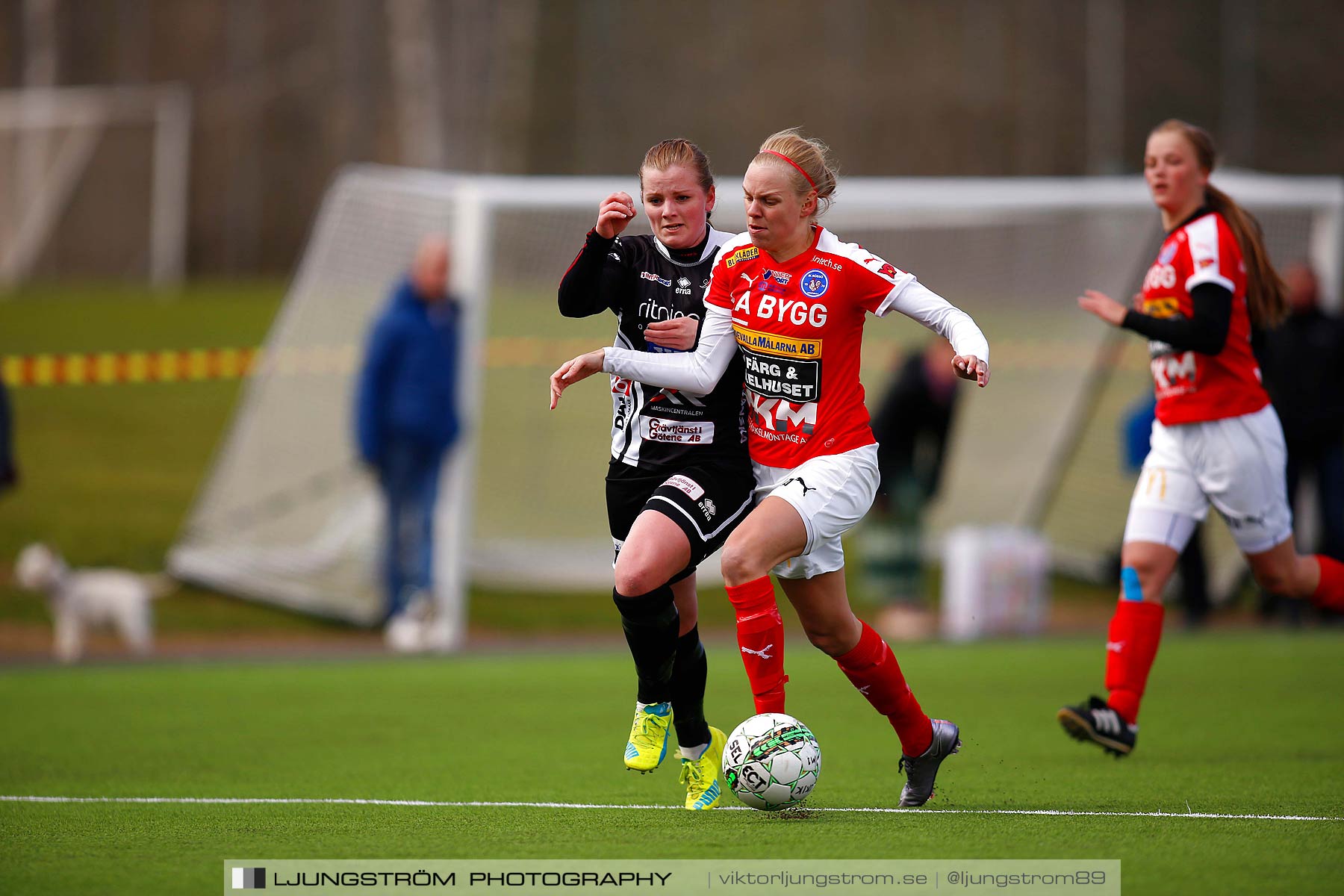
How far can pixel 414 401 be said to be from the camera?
11.3 m

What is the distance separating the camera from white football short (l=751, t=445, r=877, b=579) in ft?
16.1

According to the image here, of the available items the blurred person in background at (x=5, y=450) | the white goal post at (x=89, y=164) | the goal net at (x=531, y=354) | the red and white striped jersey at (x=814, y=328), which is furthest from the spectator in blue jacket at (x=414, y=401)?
the white goal post at (x=89, y=164)

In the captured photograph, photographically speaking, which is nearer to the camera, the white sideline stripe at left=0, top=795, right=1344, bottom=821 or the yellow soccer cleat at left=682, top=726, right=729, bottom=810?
the white sideline stripe at left=0, top=795, right=1344, bottom=821

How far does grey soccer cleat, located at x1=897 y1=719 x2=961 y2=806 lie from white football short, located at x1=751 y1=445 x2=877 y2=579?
0.65 meters

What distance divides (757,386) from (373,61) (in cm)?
1899

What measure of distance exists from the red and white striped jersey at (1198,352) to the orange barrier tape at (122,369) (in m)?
14.7

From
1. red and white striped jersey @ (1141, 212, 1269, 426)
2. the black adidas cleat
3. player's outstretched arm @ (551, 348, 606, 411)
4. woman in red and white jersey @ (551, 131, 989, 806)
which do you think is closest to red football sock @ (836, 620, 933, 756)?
woman in red and white jersey @ (551, 131, 989, 806)

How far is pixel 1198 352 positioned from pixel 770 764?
8.32ft

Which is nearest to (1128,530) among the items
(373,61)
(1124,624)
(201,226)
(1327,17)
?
(1124,624)

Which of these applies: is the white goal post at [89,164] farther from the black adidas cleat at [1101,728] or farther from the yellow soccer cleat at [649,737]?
the yellow soccer cleat at [649,737]

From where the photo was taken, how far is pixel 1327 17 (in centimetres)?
1623

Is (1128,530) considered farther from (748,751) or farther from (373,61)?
(373,61)

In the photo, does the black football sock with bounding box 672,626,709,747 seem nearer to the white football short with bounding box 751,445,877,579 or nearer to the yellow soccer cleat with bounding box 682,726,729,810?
the yellow soccer cleat with bounding box 682,726,729,810

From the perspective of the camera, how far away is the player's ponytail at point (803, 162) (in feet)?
16.6
